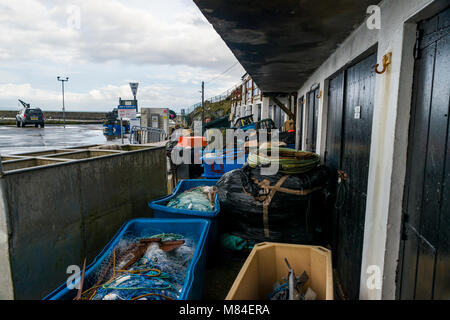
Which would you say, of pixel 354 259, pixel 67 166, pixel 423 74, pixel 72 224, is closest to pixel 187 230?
pixel 72 224

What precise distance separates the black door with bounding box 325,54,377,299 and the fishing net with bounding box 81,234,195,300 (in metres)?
1.55

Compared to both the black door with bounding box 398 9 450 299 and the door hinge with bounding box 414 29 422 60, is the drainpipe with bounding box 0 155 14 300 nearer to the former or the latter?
the black door with bounding box 398 9 450 299

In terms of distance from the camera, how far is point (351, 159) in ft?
9.31

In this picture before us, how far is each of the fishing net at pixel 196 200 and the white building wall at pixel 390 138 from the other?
2.00 metres

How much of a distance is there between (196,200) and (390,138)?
8.33 feet

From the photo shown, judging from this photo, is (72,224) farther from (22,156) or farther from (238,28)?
(238,28)

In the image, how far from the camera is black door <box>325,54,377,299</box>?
96.6 inches

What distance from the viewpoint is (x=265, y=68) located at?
4590mm

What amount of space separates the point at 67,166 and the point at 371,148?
2.65 meters

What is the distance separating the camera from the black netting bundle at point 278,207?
3.33m

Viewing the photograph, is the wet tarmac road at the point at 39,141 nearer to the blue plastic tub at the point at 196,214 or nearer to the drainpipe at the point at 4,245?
the blue plastic tub at the point at 196,214

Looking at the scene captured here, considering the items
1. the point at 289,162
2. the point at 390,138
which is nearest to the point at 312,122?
the point at 289,162

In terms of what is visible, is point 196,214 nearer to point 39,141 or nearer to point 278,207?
point 278,207

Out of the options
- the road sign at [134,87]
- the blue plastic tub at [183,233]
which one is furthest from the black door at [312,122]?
the road sign at [134,87]
